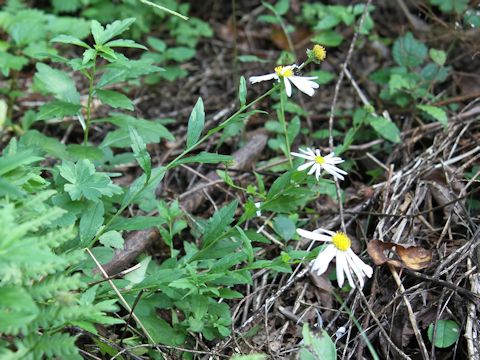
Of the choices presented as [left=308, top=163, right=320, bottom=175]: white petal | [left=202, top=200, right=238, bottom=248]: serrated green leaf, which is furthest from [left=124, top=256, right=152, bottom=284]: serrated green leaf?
[left=308, top=163, right=320, bottom=175]: white petal

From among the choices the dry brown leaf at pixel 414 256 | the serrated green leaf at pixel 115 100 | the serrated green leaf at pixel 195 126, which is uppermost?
the serrated green leaf at pixel 195 126

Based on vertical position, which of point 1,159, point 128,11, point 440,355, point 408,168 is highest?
point 1,159

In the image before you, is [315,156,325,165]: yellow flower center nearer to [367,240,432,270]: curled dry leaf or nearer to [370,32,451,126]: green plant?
[367,240,432,270]: curled dry leaf

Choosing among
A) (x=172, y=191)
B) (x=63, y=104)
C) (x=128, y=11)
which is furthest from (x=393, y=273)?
(x=128, y=11)

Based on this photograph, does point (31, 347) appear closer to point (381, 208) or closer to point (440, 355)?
point (440, 355)

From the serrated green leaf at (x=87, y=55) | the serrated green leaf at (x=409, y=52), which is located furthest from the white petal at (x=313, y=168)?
the serrated green leaf at (x=409, y=52)

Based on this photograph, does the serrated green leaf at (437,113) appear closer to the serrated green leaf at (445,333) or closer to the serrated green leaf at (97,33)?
the serrated green leaf at (445,333)

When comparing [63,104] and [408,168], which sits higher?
Answer: [63,104]
